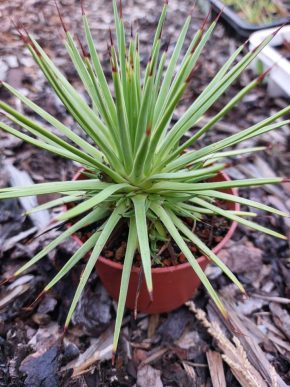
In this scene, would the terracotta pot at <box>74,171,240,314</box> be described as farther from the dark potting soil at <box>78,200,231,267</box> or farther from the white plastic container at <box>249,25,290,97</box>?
the white plastic container at <box>249,25,290,97</box>

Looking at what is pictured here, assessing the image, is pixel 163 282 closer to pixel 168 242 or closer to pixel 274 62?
pixel 168 242

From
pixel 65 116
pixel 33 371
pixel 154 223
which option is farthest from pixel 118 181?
pixel 65 116

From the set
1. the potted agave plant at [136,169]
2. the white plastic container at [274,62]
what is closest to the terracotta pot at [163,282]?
the potted agave plant at [136,169]

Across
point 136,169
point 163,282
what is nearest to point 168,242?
point 163,282

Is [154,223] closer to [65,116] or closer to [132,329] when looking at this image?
[132,329]

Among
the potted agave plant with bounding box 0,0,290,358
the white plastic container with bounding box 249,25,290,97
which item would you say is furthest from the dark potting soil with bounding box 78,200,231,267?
the white plastic container with bounding box 249,25,290,97

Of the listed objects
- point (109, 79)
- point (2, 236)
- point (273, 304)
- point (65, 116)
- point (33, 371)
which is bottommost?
point (33, 371)
